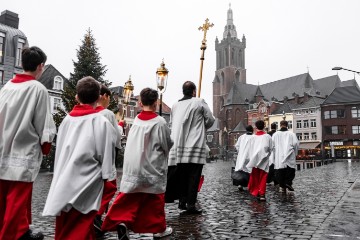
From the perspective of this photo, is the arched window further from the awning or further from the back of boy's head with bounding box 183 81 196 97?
the awning

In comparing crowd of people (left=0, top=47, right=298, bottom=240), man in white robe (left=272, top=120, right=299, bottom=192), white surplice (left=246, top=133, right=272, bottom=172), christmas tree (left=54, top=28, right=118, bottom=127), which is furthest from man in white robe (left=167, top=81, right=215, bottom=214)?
christmas tree (left=54, top=28, right=118, bottom=127)

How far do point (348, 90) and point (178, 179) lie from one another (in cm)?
6512

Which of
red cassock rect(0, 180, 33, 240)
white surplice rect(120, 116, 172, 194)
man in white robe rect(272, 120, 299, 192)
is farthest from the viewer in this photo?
man in white robe rect(272, 120, 299, 192)

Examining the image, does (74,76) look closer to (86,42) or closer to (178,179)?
(86,42)

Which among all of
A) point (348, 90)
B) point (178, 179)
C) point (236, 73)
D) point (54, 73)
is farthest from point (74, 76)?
point (236, 73)

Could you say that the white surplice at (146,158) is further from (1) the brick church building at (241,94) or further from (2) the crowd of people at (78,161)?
(1) the brick church building at (241,94)

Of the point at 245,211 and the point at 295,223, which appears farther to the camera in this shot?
the point at 245,211

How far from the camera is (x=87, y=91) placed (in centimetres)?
366

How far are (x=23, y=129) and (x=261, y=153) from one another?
6111 mm

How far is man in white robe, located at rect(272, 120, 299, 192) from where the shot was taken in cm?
1045

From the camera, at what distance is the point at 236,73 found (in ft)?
354

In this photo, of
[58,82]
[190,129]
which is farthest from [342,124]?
[190,129]

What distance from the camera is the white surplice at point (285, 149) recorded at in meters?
10.5

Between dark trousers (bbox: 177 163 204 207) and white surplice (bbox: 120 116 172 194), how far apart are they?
163 cm
